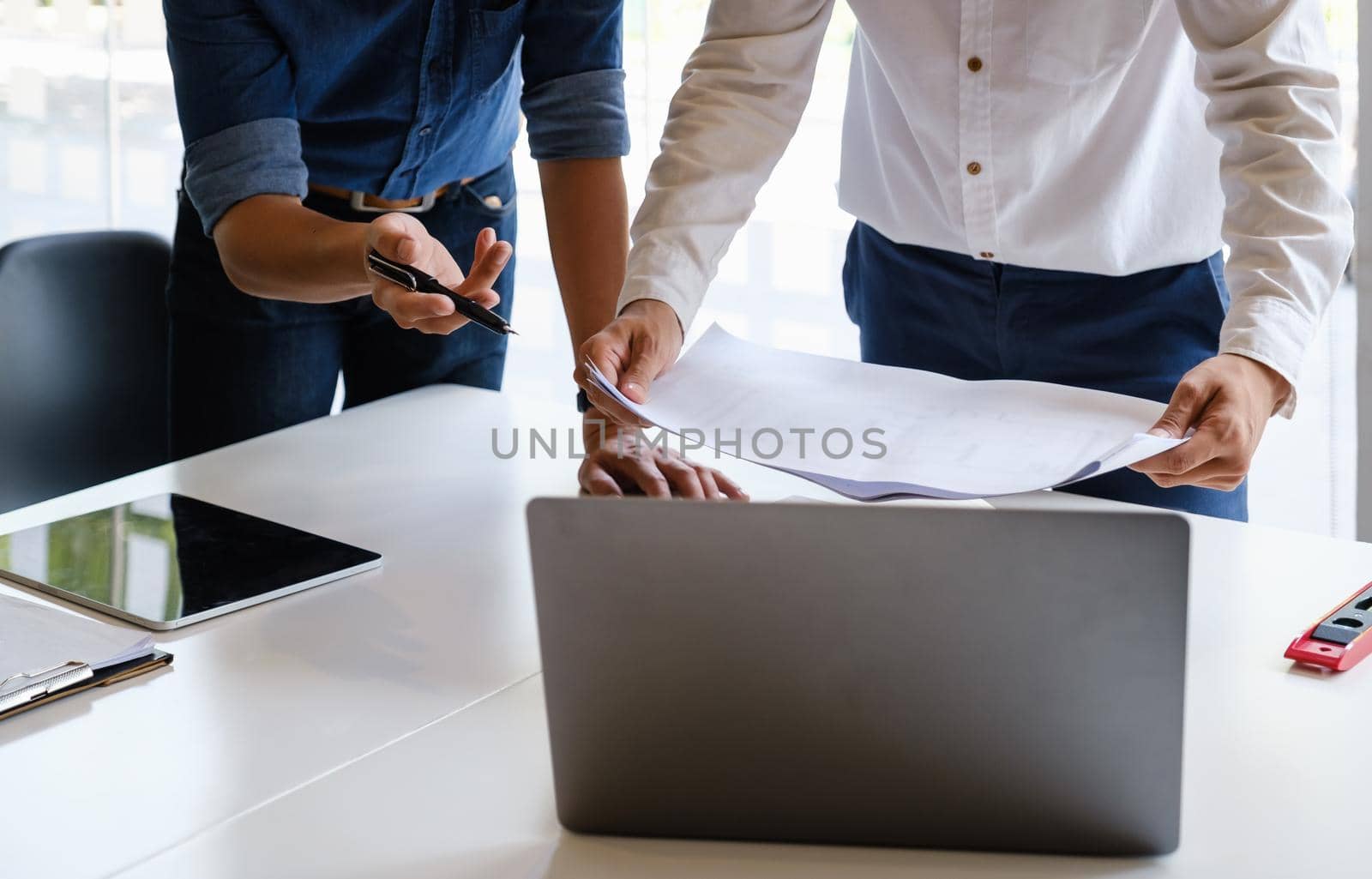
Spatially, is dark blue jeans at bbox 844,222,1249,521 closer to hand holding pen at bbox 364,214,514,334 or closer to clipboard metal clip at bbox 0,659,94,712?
hand holding pen at bbox 364,214,514,334

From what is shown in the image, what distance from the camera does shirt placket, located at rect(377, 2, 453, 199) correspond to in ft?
5.46

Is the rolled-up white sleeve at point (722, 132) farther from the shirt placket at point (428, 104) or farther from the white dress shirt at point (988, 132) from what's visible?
the shirt placket at point (428, 104)

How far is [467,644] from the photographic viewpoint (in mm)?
1075

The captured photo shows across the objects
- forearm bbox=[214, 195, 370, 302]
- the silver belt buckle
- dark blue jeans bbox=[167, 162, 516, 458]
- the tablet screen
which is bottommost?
the tablet screen

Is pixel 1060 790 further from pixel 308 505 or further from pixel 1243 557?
pixel 308 505

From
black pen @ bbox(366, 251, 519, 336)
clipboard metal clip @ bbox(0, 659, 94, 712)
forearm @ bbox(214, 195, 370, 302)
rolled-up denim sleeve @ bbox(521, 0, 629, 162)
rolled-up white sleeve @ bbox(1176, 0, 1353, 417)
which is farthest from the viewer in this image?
rolled-up denim sleeve @ bbox(521, 0, 629, 162)

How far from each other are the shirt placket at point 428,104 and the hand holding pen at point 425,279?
0.91 feet

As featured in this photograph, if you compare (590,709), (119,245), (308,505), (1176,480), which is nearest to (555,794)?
(590,709)

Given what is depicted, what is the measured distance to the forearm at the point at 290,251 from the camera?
1487 millimetres

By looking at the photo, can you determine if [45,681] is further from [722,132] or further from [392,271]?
[722,132]

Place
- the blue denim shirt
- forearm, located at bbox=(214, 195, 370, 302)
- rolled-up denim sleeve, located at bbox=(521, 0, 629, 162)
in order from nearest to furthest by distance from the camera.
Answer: forearm, located at bbox=(214, 195, 370, 302)
the blue denim shirt
rolled-up denim sleeve, located at bbox=(521, 0, 629, 162)

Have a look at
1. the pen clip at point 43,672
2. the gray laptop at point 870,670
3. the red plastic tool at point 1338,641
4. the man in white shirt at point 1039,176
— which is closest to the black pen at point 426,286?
the man in white shirt at point 1039,176

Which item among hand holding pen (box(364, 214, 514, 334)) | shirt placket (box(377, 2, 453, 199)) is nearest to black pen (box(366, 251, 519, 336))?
hand holding pen (box(364, 214, 514, 334))

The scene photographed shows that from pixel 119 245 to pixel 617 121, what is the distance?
0.75m
